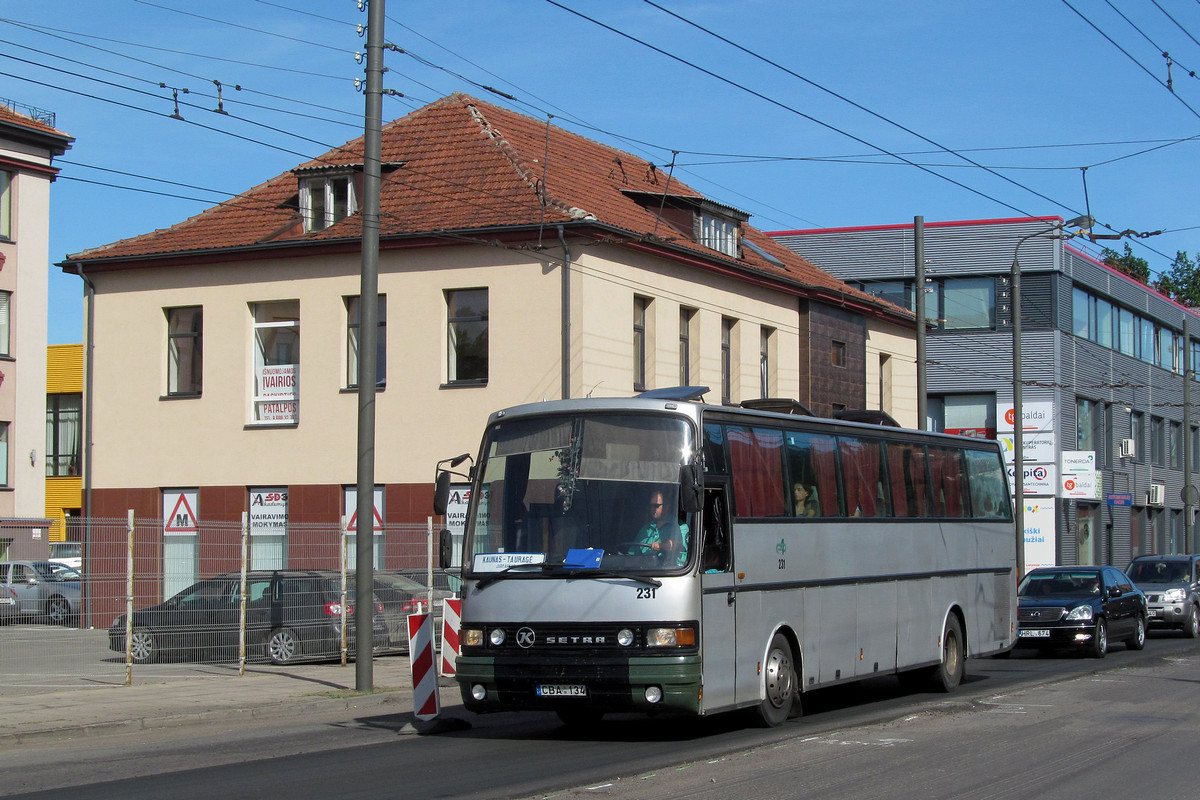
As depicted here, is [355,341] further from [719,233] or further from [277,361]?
[719,233]

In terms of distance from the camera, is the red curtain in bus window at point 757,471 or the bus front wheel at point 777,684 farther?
the bus front wheel at point 777,684

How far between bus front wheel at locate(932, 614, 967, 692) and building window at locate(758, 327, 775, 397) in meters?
17.0

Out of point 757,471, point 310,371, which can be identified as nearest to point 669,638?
point 757,471

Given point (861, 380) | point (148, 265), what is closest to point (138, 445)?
point (148, 265)

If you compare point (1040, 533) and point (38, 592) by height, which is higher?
point (38, 592)

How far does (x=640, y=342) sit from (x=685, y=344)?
1.99 m

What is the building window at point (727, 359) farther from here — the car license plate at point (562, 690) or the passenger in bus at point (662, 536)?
the car license plate at point (562, 690)

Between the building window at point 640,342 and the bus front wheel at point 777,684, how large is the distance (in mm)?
16506

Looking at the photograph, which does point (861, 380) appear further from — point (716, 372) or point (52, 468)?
point (52, 468)

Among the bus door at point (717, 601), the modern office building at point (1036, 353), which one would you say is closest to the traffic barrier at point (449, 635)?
the bus door at point (717, 601)

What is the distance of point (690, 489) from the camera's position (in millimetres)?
12172

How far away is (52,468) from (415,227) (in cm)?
3395

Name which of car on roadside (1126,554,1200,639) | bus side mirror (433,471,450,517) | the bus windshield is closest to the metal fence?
bus side mirror (433,471,450,517)

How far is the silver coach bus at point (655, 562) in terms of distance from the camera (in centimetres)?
1237
